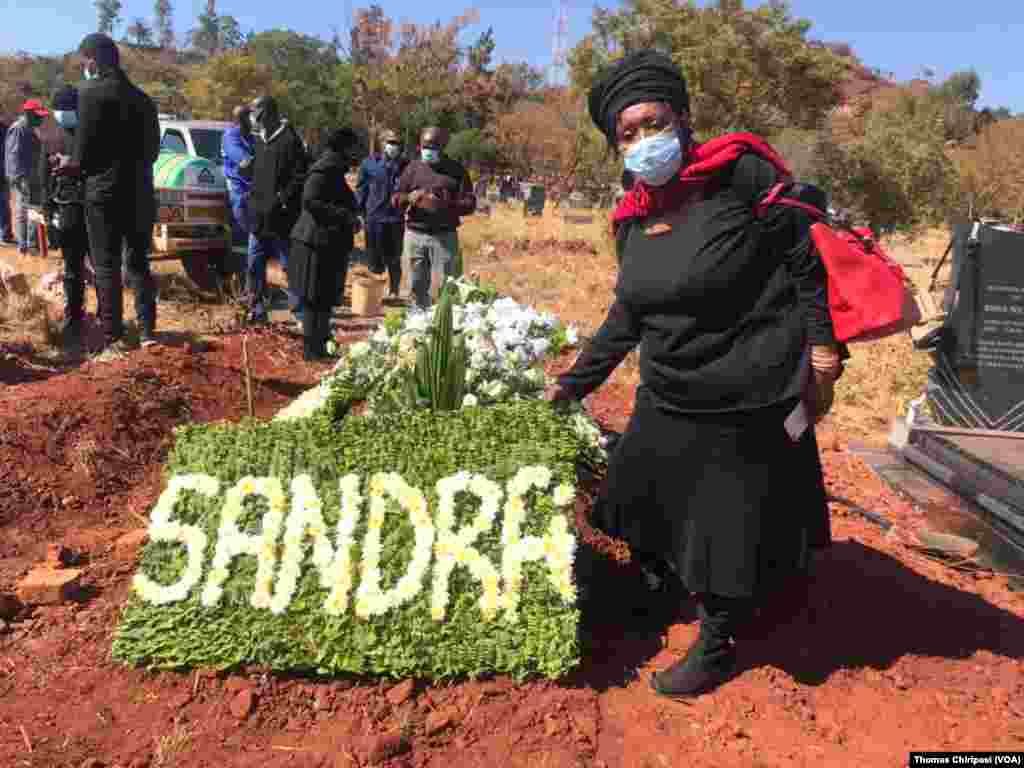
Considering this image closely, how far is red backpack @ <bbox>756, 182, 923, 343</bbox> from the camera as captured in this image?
6.45ft

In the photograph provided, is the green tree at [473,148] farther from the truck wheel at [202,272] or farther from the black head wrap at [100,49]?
the black head wrap at [100,49]

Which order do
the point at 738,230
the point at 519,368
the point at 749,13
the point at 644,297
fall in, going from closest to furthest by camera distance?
the point at 738,230, the point at 644,297, the point at 519,368, the point at 749,13

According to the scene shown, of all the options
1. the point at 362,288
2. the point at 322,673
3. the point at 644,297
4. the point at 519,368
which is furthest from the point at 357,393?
the point at 362,288

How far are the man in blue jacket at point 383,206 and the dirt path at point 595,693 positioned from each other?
5.52m

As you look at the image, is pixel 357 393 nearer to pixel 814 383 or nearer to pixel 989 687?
pixel 814 383

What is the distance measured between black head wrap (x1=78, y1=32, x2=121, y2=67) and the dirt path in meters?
2.73

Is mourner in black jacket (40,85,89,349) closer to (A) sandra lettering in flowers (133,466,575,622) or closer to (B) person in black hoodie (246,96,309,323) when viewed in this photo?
(B) person in black hoodie (246,96,309,323)

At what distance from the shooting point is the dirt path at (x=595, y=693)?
2.12m

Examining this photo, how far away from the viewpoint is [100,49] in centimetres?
480

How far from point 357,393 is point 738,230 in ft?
5.53

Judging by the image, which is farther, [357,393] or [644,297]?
[357,393]

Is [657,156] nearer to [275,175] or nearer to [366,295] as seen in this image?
[275,175]

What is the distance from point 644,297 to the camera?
2166 mm

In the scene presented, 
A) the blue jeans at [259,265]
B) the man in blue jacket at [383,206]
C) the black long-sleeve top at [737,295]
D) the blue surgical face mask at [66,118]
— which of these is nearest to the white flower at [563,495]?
the black long-sleeve top at [737,295]
